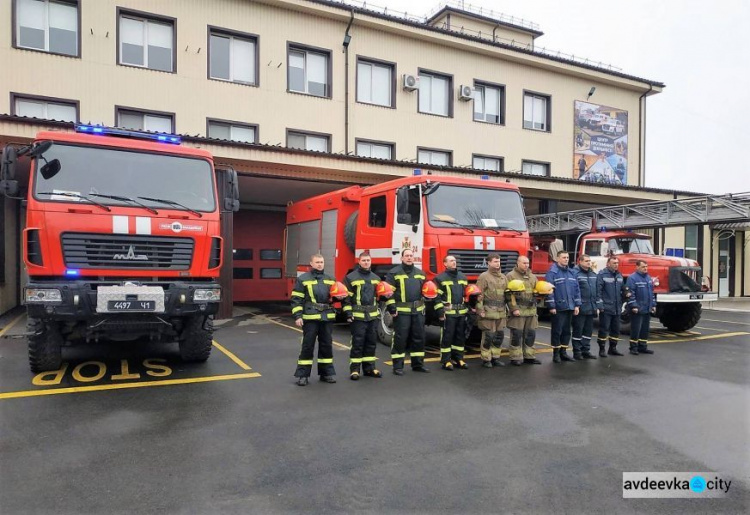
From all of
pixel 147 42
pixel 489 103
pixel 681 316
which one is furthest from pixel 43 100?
pixel 681 316

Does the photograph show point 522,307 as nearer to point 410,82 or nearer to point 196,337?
point 196,337

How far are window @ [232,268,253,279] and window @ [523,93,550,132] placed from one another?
12.1m

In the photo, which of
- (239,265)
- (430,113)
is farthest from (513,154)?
(239,265)

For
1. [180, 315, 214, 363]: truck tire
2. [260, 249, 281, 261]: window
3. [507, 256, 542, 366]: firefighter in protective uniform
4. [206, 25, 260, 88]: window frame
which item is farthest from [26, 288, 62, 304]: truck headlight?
[260, 249, 281, 261]: window

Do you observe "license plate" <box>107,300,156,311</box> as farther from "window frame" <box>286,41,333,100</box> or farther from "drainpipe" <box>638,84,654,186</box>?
"drainpipe" <box>638,84,654,186</box>

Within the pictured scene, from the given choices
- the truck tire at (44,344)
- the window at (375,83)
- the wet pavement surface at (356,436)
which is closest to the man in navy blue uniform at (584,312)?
the wet pavement surface at (356,436)

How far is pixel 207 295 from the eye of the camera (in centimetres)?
628

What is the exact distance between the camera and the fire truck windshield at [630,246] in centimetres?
1159

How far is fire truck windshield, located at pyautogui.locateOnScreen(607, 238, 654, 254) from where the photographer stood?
11.6 meters

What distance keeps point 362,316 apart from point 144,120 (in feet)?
35.0

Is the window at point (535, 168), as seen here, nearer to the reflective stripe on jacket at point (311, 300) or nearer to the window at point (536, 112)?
the window at point (536, 112)

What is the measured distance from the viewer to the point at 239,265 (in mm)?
17609

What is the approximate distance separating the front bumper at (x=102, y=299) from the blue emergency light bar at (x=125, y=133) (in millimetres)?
2196

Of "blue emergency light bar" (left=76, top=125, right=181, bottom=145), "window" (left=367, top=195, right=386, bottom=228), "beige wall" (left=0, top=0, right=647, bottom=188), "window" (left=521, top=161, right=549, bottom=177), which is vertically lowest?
"window" (left=367, top=195, right=386, bottom=228)
